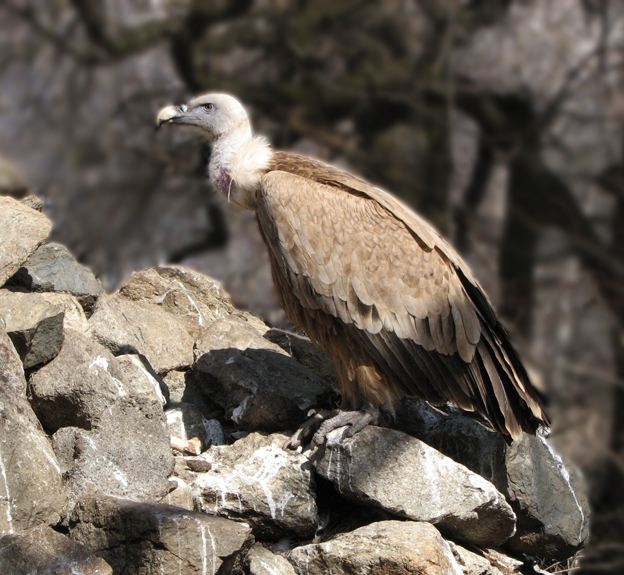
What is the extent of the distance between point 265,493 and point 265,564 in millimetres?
434

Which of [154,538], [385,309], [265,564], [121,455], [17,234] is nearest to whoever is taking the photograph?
[154,538]

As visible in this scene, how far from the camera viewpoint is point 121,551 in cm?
313

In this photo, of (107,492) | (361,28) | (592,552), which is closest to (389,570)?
(107,492)

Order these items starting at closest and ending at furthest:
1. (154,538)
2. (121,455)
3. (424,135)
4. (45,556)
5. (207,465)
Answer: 1. (45,556)
2. (154,538)
3. (121,455)
4. (207,465)
5. (424,135)

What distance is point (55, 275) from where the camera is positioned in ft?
15.9

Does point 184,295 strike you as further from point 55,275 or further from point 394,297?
point 394,297

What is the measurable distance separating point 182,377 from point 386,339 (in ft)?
4.90

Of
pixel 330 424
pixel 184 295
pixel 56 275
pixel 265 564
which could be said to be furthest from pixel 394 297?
pixel 56 275

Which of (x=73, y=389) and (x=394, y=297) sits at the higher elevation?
(x=394, y=297)

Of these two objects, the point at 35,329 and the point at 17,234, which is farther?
the point at 17,234

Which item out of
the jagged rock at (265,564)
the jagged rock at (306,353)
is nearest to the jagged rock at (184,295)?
the jagged rock at (306,353)

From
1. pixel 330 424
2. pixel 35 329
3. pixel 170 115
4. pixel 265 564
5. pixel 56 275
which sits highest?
pixel 170 115

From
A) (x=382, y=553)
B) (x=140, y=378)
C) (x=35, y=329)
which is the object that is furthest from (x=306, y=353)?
(x=382, y=553)

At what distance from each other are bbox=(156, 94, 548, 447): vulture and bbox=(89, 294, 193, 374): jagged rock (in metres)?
1.03
